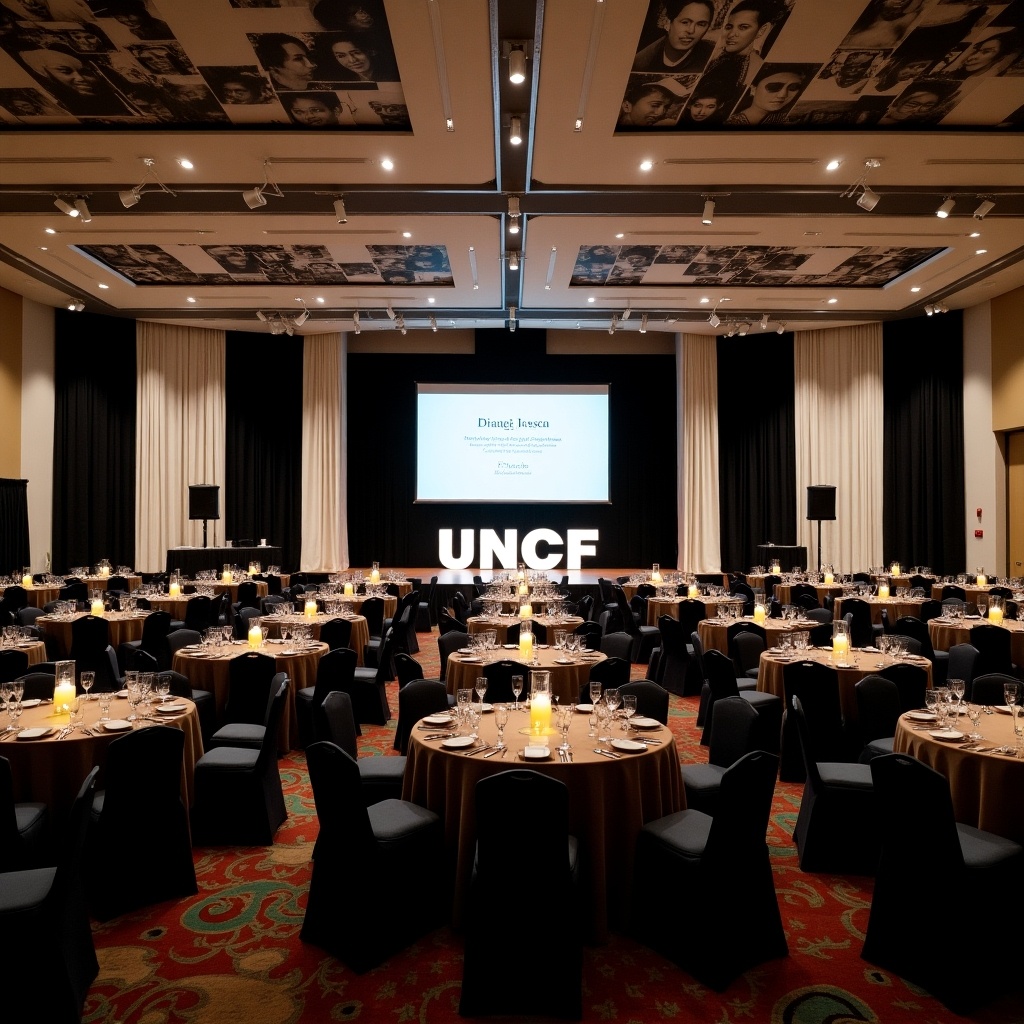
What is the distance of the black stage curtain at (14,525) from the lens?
41.4 feet

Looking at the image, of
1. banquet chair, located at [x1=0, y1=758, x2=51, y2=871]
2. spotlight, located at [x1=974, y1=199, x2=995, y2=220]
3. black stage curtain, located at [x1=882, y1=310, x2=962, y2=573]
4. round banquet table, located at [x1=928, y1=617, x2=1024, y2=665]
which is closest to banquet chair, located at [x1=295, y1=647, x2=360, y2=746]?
banquet chair, located at [x1=0, y1=758, x2=51, y2=871]

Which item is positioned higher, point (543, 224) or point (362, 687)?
point (543, 224)

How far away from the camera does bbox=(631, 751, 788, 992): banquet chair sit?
310 centimetres

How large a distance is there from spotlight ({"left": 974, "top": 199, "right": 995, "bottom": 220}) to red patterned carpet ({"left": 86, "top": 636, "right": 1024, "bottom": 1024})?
26.3 ft

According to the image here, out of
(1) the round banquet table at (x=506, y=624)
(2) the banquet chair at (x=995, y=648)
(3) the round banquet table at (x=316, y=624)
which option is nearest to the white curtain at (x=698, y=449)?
(1) the round banquet table at (x=506, y=624)

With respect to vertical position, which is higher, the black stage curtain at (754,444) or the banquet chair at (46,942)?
the black stage curtain at (754,444)

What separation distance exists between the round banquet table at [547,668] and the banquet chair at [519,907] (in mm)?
2748

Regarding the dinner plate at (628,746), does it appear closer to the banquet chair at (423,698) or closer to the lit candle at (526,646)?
the banquet chair at (423,698)

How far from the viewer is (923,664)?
18.5 ft

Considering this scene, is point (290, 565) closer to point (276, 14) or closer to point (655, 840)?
point (276, 14)

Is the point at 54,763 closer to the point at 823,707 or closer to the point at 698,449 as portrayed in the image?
the point at 823,707

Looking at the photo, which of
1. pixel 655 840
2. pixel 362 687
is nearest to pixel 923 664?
pixel 655 840

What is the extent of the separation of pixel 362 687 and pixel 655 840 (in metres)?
4.12

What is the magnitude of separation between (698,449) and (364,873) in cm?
1421
